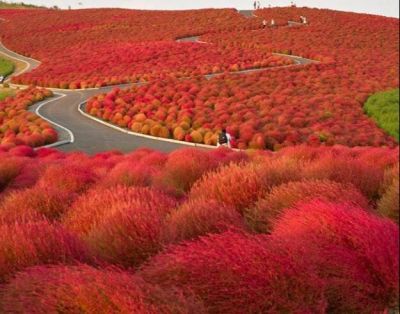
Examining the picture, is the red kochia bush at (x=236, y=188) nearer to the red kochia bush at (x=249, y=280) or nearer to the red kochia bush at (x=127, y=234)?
the red kochia bush at (x=127, y=234)

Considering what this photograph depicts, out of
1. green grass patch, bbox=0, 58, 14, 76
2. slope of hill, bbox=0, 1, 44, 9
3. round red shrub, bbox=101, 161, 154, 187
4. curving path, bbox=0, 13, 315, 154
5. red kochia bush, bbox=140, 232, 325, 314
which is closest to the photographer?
red kochia bush, bbox=140, 232, 325, 314

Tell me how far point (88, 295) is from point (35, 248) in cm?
169

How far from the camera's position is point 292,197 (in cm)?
712

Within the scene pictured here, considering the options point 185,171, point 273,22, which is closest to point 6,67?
point 273,22

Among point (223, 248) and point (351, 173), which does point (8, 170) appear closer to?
point (351, 173)

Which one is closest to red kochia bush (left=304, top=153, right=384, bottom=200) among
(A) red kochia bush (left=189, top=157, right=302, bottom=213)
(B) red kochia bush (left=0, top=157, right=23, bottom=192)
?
(A) red kochia bush (left=189, top=157, right=302, bottom=213)

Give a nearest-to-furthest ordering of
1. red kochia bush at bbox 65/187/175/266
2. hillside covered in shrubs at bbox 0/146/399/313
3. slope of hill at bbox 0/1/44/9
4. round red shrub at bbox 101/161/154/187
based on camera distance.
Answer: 1. hillside covered in shrubs at bbox 0/146/399/313
2. red kochia bush at bbox 65/187/175/266
3. round red shrub at bbox 101/161/154/187
4. slope of hill at bbox 0/1/44/9

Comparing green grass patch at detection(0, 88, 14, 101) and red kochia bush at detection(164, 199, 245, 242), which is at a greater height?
red kochia bush at detection(164, 199, 245, 242)

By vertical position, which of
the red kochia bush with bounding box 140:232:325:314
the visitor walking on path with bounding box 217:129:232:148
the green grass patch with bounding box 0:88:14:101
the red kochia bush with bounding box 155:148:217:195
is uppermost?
the red kochia bush with bounding box 140:232:325:314

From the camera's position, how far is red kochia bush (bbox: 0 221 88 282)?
19.9 ft

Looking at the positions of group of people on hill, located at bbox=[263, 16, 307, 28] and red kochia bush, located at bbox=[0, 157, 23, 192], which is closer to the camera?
red kochia bush, located at bbox=[0, 157, 23, 192]

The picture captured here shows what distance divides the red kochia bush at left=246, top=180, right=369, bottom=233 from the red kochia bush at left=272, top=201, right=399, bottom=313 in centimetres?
88

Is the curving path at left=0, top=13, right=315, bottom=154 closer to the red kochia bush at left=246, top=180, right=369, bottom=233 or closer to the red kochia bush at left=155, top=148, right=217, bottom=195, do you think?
the red kochia bush at left=155, top=148, right=217, bottom=195

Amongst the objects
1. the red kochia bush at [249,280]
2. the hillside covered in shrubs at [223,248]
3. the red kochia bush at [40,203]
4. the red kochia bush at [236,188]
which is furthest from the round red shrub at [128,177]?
the red kochia bush at [249,280]
